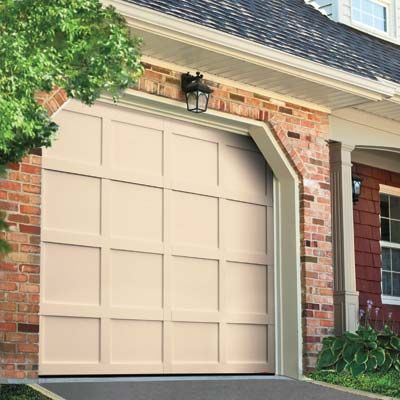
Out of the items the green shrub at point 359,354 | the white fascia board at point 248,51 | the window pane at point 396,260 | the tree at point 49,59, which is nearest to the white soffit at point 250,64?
the white fascia board at point 248,51

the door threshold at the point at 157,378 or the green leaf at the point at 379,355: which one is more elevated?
the green leaf at the point at 379,355

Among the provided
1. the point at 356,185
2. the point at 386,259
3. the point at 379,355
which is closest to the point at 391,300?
Answer: the point at 386,259

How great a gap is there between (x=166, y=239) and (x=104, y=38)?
4.13m

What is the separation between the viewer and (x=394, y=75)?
469 inches

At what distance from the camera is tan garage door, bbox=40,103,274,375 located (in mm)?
8930

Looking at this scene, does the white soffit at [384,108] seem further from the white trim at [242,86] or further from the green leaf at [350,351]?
the green leaf at [350,351]

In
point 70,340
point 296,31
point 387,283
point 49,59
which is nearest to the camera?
point 49,59

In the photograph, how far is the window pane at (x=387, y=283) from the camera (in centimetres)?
1363

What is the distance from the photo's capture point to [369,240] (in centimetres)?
1327

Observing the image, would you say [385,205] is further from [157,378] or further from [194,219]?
[157,378]

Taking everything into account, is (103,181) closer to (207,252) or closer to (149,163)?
(149,163)

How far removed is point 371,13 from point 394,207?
2.84 meters

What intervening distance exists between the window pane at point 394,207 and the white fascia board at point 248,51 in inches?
135

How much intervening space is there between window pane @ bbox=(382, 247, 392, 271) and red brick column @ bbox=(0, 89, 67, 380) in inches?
262
